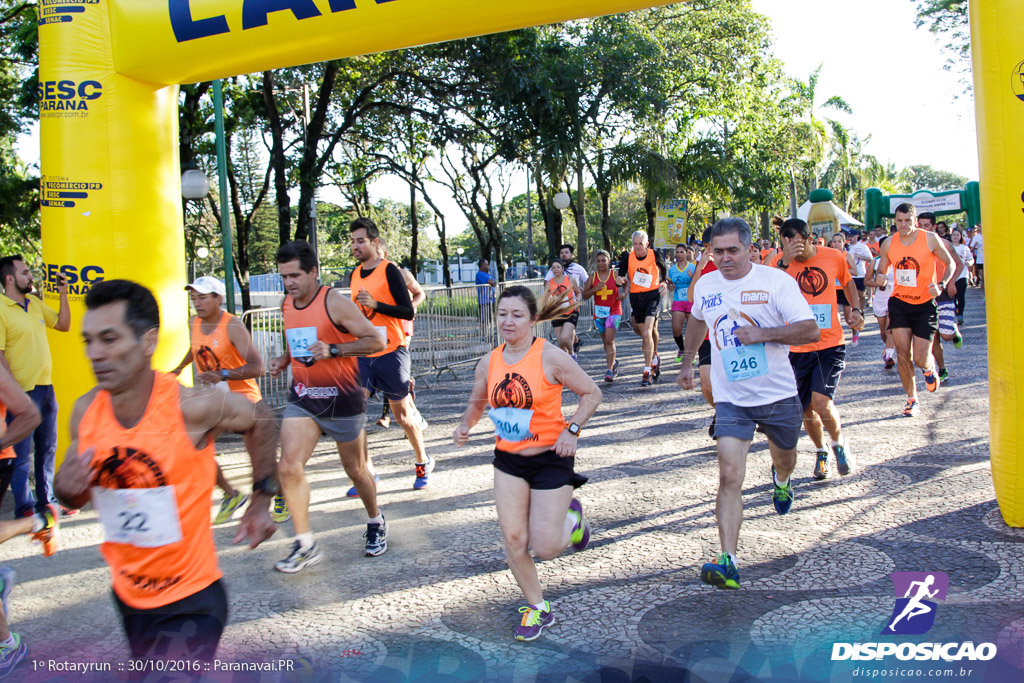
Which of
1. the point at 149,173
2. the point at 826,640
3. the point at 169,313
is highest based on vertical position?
the point at 149,173

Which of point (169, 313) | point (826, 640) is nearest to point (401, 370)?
point (169, 313)

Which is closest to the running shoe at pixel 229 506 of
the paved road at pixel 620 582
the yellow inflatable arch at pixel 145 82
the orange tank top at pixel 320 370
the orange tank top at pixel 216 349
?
the paved road at pixel 620 582

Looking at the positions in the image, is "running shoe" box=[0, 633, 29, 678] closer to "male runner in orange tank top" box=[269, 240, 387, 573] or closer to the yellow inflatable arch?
"male runner in orange tank top" box=[269, 240, 387, 573]

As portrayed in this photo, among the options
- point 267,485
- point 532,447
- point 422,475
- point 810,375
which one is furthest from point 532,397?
point 810,375

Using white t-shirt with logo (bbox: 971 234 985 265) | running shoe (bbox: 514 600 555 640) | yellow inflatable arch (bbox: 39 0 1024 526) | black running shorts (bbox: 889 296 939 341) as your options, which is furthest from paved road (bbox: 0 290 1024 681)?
white t-shirt with logo (bbox: 971 234 985 265)

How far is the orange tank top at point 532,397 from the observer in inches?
150

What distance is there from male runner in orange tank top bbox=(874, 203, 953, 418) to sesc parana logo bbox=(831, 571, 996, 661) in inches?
168

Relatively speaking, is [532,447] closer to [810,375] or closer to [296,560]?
[296,560]

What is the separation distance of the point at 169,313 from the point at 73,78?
201cm

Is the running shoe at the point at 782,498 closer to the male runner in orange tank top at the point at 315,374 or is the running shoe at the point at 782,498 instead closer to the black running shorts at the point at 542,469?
the black running shorts at the point at 542,469

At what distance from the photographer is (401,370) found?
643 centimetres

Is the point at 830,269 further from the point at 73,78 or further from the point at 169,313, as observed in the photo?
the point at 73,78

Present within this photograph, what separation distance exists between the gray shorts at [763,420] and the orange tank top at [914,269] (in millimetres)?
4104

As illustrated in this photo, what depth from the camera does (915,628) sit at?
11.4 ft
